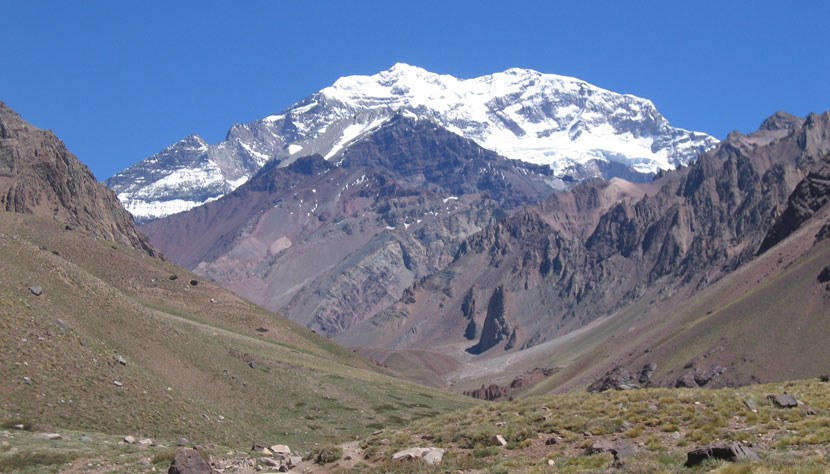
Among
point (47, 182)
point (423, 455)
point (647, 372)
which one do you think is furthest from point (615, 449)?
point (47, 182)

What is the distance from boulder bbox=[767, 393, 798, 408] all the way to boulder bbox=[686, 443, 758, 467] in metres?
10.3

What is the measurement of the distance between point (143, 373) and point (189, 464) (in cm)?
3097

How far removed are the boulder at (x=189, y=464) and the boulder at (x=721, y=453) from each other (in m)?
15.6

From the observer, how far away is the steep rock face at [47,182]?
158875 mm

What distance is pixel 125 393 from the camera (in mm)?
55188

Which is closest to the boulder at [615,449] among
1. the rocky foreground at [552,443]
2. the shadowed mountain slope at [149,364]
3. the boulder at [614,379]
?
the rocky foreground at [552,443]

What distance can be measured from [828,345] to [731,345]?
57.4 feet

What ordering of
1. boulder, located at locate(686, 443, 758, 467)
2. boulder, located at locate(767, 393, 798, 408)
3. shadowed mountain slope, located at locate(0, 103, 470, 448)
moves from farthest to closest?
shadowed mountain slope, located at locate(0, 103, 470, 448), boulder, located at locate(767, 393, 798, 408), boulder, located at locate(686, 443, 758, 467)

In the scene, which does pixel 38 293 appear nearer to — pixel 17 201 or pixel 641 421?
pixel 641 421

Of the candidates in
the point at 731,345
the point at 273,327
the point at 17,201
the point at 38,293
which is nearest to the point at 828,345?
the point at 731,345

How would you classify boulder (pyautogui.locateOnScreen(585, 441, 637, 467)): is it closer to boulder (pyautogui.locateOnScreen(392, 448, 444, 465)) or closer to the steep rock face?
boulder (pyautogui.locateOnScreen(392, 448, 444, 465))

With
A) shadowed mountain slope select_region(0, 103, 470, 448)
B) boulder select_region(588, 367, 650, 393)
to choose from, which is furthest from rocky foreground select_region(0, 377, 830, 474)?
boulder select_region(588, 367, 650, 393)

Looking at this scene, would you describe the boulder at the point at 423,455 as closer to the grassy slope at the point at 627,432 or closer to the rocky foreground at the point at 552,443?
the rocky foreground at the point at 552,443

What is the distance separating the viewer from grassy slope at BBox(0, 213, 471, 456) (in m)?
51.7
